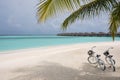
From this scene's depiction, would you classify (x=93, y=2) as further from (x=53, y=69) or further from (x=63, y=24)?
(x=53, y=69)

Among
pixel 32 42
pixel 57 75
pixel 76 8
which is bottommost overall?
pixel 32 42

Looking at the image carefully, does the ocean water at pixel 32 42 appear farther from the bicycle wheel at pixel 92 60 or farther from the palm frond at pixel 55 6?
the palm frond at pixel 55 6

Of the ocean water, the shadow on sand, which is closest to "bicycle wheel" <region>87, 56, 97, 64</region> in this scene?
the shadow on sand

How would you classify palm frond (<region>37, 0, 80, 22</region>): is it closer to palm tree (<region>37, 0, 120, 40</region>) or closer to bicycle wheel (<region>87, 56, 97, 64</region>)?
palm tree (<region>37, 0, 120, 40</region>)

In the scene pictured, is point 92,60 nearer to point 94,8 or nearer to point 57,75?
point 57,75

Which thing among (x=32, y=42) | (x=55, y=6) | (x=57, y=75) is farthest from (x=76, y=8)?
(x=32, y=42)

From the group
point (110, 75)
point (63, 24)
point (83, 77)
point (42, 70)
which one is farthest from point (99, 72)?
point (63, 24)

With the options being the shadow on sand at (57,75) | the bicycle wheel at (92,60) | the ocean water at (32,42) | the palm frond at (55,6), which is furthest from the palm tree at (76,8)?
the ocean water at (32,42)

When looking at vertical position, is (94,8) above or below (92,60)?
above

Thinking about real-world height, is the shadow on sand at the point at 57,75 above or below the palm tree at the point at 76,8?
Answer: below

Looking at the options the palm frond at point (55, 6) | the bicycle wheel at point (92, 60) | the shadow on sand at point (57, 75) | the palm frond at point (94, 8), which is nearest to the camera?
the palm frond at point (55, 6)

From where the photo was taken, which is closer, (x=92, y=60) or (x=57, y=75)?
(x=57, y=75)

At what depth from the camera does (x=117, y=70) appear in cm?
941

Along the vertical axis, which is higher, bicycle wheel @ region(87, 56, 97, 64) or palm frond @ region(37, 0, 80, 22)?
palm frond @ region(37, 0, 80, 22)
